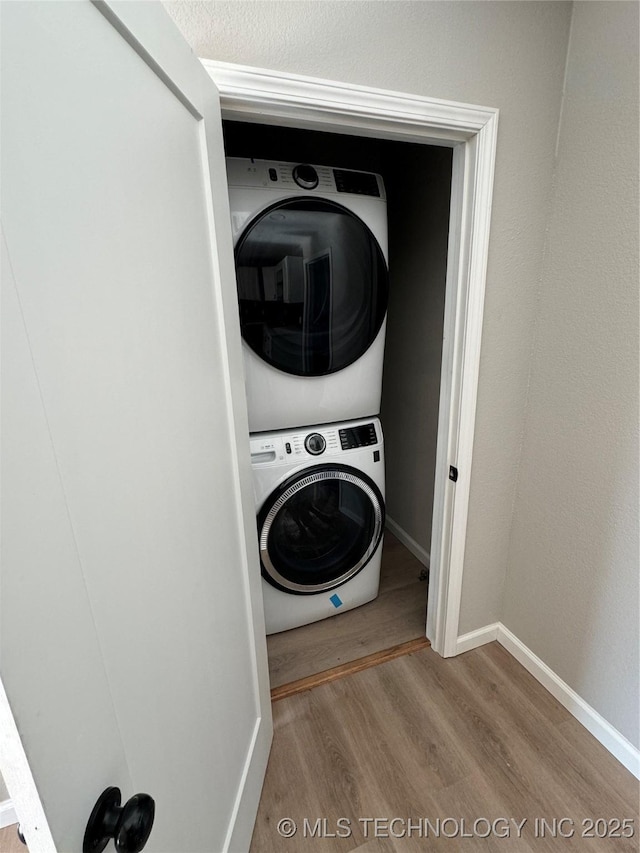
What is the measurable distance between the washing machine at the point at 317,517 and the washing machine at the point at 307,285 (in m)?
0.11

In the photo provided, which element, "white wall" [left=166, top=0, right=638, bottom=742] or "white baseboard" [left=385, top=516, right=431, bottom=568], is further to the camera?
"white baseboard" [left=385, top=516, right=431, bottom=568]

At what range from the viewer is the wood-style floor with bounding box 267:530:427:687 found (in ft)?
5.57

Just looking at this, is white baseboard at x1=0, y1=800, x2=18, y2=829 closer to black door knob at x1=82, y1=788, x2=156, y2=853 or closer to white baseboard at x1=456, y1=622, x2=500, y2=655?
black door knob at x1=82, y1=788, x2=156, y2=853

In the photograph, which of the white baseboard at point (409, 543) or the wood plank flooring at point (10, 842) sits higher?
the white baseboard at point (409, 543)

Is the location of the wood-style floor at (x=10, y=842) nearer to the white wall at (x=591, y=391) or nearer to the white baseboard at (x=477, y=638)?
the white baseboard at (x=477, y=638)

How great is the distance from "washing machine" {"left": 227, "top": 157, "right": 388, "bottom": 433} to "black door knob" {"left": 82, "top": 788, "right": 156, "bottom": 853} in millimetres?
1172

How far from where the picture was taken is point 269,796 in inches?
48.9

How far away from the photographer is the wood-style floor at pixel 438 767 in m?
1.15

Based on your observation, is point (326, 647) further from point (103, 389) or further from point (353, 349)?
point (103, 389)

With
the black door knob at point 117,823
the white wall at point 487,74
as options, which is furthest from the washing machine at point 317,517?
the black door knob at point 117,823

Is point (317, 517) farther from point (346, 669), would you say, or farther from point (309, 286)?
point (309, 286)

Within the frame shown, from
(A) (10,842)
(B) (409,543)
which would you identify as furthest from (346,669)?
(A) (10,842)

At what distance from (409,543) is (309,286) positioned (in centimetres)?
165

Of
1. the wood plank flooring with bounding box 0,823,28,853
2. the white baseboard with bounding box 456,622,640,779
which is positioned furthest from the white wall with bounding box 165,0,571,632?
the wood plank flooring with bounding box 0,823,28,853
